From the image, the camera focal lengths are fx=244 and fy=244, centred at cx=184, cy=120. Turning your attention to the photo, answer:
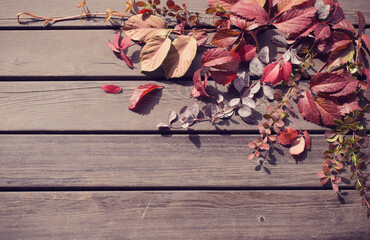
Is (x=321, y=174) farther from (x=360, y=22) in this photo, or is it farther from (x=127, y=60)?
(x=127, y=60)

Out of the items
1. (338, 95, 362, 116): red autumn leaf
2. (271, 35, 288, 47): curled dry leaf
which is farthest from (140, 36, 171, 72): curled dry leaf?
(338, 95, 362, 116): red autumn leaf

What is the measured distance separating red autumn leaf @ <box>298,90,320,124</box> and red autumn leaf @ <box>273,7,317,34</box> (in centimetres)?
18

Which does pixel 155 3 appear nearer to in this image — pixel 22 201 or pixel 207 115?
pixel 207 115

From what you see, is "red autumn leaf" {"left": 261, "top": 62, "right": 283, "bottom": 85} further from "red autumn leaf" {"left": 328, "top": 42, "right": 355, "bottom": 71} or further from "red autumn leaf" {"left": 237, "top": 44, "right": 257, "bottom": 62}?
"red autumn leaf" {"left": 328, "top": 42, "right": 355, "bottom": 71}

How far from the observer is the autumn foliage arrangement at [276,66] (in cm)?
70

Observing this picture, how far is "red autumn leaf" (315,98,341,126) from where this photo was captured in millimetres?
688

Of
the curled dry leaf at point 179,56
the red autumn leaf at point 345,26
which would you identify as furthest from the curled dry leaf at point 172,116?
the red autumn leaf at point 345,26

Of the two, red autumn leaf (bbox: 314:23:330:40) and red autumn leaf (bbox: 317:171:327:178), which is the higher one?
red autumn leaf (bbox: 314:23:330:40)

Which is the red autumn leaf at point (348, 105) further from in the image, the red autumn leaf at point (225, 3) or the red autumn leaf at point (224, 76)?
the red autumn leaf at point (225, 3)

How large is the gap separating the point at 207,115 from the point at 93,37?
43 centimetres

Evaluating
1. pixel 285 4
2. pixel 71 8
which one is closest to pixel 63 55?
pixel 71 8

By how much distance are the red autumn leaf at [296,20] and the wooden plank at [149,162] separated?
32 centimetres

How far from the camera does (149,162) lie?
719 millimetres

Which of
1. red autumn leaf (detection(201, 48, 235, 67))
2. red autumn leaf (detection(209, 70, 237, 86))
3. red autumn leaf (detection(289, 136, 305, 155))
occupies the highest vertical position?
red autumn leaf (detection(201, 48, 235, 67))
